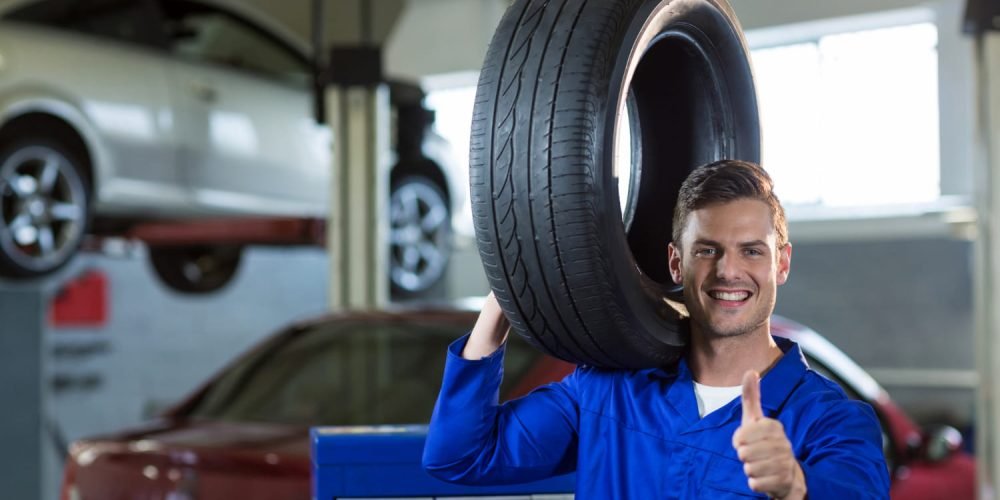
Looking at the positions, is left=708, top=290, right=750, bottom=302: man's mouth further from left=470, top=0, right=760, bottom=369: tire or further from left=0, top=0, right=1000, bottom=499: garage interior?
left=0, top=0, right=1000, bottom=499: garage interior

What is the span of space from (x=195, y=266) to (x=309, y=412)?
366 centimetres

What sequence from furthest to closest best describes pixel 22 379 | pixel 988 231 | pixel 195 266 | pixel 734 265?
pixel 195 266
pixel 22 379
pixel 988 231
pixel 734 265

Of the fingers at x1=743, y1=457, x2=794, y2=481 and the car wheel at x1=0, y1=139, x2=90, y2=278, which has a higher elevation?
the car wheel at x1=0, y1=139, x2=90, y2=278

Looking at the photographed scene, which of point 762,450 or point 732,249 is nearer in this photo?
point 762,450

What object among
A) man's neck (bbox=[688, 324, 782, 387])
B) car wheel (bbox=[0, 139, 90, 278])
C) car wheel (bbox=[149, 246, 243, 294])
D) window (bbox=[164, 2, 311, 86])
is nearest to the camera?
man's neck (bbox=[688, 324, 782, 387])

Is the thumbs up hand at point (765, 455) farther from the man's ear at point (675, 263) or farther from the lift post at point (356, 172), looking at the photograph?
the lift post at point (356, 172)

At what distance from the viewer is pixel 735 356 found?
1575mm

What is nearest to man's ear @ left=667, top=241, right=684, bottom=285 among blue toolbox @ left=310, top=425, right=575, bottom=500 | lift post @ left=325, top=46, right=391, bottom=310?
blue toolbox @ left=310, top=425, right=575, bottom=500

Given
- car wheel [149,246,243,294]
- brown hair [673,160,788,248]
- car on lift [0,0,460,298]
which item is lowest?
car wheel [149,246,243,294]

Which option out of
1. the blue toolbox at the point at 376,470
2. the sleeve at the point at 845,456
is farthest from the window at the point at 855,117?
the sleeve at the point at 845,456

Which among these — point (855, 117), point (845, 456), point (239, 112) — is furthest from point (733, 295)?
point (855, 117)

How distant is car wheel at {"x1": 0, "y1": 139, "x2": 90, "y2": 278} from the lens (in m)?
4.80

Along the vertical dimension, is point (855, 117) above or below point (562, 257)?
above

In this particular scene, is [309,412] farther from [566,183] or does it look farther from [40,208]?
[566,183]
